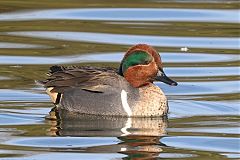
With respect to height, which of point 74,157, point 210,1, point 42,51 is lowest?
point 74,157

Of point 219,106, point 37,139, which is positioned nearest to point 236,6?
point 219,106

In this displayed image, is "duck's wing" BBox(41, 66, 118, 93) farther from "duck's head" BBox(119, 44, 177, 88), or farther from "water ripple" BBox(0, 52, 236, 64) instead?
"water ripple" BBox(0, 52, 236, 64)

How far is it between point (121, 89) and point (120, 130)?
0.90 meters

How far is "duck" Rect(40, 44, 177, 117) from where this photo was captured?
41.9 ft

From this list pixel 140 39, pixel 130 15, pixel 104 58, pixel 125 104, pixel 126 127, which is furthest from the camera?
pixel 130 15

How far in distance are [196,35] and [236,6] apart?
223cm

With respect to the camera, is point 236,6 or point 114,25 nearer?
point 114,25

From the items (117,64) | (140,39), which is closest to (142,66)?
(117,64)

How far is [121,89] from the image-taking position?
1280cm

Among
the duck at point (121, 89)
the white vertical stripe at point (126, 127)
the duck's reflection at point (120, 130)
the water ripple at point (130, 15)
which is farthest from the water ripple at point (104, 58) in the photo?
the white vertical stripe at point (126, 127)

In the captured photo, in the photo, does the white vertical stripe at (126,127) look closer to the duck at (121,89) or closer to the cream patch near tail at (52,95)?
the duck at (121,89)

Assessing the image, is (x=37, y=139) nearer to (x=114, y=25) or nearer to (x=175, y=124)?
(x=175, y=124)

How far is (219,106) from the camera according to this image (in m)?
13.1

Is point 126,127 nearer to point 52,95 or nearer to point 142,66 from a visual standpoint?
point 142,66
